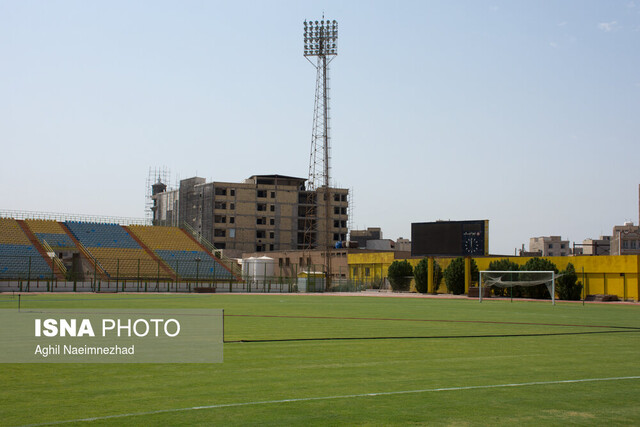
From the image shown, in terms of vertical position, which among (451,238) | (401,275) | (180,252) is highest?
(451,238)

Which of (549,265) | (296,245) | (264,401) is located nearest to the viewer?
(264,401)

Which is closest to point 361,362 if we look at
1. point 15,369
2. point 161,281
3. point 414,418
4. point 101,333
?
point 414,418

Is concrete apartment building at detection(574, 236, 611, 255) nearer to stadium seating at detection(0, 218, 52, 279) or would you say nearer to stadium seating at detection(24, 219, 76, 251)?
stadium seating at detection(24, 219, 76, 251)

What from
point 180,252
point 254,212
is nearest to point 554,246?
point 254,212

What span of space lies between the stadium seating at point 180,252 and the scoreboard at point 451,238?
76.3ft

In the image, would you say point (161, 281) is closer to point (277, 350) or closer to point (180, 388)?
point (277, 350)

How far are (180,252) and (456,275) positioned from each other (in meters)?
40.4

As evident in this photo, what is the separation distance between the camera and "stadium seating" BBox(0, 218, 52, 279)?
66375 millimetres

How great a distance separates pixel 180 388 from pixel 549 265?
193ft

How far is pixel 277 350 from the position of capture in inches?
649

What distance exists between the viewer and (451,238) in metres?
73.2

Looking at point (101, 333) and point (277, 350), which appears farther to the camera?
point (101, 333)

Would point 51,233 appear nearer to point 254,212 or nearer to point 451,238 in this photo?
point 254,212

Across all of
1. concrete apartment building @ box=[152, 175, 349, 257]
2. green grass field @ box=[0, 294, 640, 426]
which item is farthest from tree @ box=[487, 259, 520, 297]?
concrete apartment building @ box=[152, 175, 349, 257]
